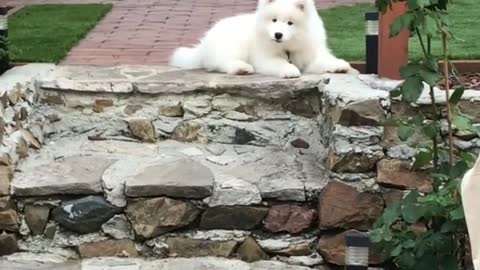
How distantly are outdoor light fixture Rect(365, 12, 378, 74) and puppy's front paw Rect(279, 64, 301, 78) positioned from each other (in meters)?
0.40

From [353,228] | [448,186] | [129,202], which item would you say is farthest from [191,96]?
[448,186]

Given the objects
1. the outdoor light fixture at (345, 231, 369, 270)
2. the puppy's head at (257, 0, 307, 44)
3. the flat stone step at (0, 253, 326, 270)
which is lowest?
the flat stone step at (0, 253, 326, 270)

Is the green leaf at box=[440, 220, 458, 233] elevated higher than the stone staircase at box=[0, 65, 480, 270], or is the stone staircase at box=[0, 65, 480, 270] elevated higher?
the green leaf at box=[440, 220, 458, 233]

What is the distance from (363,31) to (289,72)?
2.30m

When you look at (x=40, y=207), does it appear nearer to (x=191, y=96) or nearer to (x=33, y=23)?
(x=191, y=96)

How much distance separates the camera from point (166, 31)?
25.0ft

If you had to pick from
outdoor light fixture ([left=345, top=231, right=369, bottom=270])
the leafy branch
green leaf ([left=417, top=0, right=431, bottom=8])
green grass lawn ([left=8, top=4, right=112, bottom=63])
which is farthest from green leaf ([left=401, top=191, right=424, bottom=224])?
green grass lawn ([left=8, top=4, right=112, bottom=63])

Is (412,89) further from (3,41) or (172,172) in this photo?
(3,41)

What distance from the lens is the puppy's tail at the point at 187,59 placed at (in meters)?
5.80

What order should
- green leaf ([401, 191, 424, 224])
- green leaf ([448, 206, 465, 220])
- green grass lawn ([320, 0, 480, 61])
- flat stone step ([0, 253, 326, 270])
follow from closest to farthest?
green leaf ([448, 206, 465, 220])
green leaf ([401, 191, 424, 224])
flat stone step ([0, 253, 326, 270])
green grass lawn ([320, 0, 480, 61])

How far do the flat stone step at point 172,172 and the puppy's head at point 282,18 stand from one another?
25.6 inches

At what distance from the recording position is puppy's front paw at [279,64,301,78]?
5273 mm

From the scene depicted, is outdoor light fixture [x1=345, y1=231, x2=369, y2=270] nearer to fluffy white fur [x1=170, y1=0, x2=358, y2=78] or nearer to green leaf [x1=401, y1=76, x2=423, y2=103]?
green leaf [x1=401, y1=76, x2=423, y2=103]

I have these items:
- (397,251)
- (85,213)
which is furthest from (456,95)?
(85,213)
